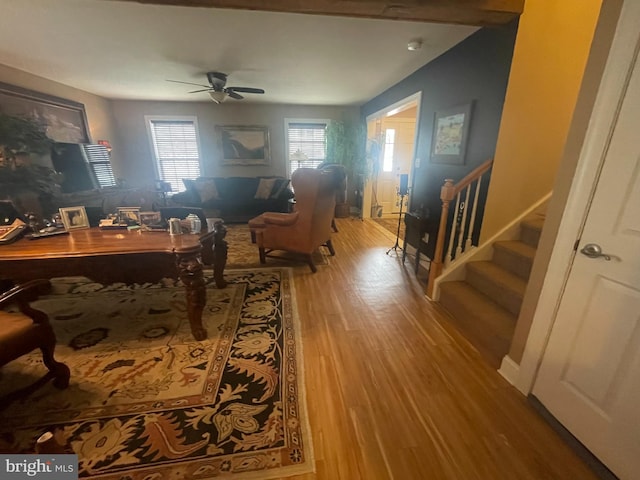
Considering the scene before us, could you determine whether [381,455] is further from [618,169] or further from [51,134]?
[51,134]

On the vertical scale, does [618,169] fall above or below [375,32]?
below

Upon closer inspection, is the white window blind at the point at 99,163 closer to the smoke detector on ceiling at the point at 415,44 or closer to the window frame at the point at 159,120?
the window frame at the point at 159,120

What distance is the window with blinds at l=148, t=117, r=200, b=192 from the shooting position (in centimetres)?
590

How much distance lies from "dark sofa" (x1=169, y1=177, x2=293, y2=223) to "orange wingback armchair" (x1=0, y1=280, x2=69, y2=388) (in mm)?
4045

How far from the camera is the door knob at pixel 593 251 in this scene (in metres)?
1.21

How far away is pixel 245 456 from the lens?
1.26 m

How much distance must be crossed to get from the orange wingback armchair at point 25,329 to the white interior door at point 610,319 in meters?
2.84

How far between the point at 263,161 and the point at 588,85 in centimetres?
576

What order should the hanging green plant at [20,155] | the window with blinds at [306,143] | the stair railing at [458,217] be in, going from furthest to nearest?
the window with blinds at [306,143]
the hanging green plant at [20,155]
the stair railing at [458,217]

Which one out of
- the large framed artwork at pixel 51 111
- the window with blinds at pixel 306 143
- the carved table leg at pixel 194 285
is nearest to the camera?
the carved table leg at pixel 194 285

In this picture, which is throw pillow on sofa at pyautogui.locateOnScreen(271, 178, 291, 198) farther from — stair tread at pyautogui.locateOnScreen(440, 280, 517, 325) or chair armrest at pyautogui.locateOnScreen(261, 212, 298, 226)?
stair tread at pyautogui.locateOnScreen(440, 280, 517, 325)

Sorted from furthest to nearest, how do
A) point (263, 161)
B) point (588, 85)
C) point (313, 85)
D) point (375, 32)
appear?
point (263, 161) → point (313, 85) → point (375, 32) → point (588, 85)

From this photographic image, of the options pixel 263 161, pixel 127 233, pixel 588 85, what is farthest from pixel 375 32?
pixel 263 161

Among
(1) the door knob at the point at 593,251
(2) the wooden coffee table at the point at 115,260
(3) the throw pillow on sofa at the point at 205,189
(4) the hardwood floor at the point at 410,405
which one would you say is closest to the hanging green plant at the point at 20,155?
(2) the wooden coffee table at the point at 115,260
